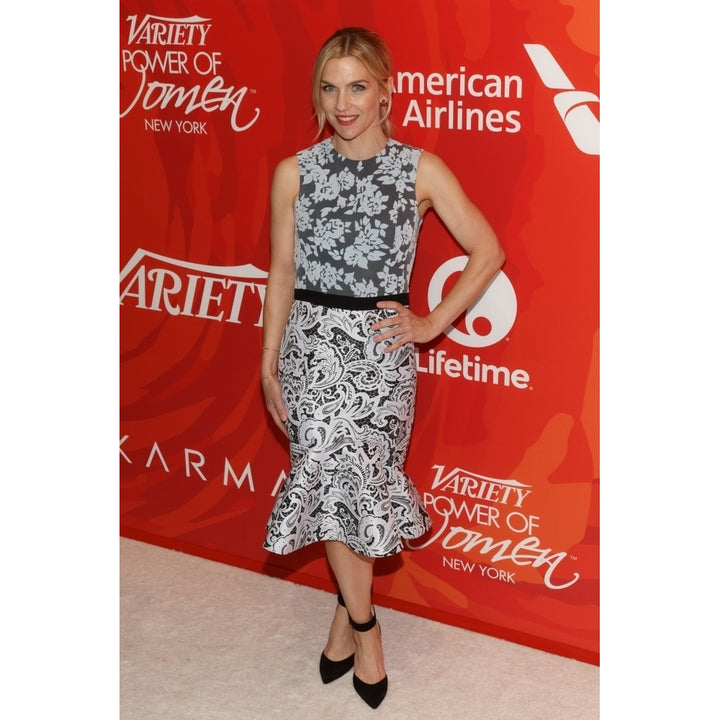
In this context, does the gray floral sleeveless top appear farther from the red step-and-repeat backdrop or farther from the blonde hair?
the red step-and-repeat backdrop

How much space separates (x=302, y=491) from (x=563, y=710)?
0.90 meters

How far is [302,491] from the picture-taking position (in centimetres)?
291

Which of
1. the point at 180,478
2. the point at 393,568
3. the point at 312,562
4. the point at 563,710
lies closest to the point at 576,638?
the point at 563,710

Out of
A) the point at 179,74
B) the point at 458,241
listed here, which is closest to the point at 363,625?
the point at 458,241

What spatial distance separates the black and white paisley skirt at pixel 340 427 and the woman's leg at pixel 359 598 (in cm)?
10

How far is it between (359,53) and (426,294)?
81cm

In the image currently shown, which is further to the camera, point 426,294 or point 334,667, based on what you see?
point 426,294

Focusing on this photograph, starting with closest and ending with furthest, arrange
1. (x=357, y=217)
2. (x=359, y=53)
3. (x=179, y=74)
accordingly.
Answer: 1. (x=359, y=53)
2. (x=357, y=217)
3. (x=179, y=74)

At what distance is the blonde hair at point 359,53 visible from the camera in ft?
8.97

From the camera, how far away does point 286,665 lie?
322 centimetres

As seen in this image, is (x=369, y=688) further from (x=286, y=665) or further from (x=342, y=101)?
(x=342, y=101)

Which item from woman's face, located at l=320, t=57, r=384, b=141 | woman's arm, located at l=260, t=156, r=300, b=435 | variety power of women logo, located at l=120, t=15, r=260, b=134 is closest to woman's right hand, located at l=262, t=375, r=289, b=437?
woman's arm, located at l=260, t=156, r=300, b=435

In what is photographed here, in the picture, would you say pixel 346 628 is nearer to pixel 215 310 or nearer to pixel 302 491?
pixel 302 491

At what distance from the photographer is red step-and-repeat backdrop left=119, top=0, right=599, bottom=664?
300cm
